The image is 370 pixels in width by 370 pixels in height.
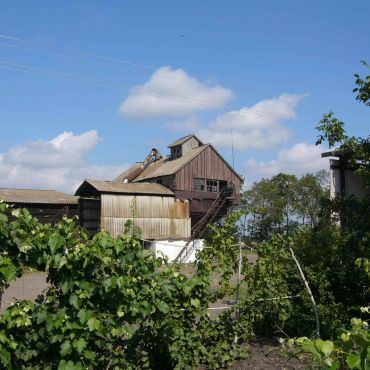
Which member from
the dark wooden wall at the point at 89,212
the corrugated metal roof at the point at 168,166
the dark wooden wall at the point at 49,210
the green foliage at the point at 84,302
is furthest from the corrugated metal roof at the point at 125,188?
the green foliage at the point at 84,302

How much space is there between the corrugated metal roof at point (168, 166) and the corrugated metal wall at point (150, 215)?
384 cm

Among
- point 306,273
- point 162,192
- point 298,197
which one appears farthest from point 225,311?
point 298,197

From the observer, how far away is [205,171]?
141 feet

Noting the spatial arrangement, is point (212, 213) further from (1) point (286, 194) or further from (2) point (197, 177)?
(1) point (286, 194)

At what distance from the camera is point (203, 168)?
42844 millimetres

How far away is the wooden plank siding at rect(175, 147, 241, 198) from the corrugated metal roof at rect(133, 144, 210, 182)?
1.12 feet

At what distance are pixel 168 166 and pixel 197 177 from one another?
10.3 feet

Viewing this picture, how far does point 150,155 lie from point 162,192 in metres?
12.7

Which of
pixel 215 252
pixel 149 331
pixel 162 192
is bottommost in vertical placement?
pixel 149 331

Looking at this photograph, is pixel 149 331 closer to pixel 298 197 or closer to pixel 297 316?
pixel 297 316

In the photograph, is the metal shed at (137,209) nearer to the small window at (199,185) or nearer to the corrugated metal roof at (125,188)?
the corrugated metal roof at (125,188)

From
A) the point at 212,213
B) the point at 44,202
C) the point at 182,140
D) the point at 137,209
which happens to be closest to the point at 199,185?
the point at 212,213

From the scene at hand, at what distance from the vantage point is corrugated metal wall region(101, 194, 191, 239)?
113 feet

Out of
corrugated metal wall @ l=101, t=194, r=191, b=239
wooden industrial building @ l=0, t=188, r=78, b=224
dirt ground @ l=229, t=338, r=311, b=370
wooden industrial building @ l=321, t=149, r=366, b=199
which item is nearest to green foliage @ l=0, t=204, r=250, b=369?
dirt ground @ l=229, t=338, r=311, b=370
